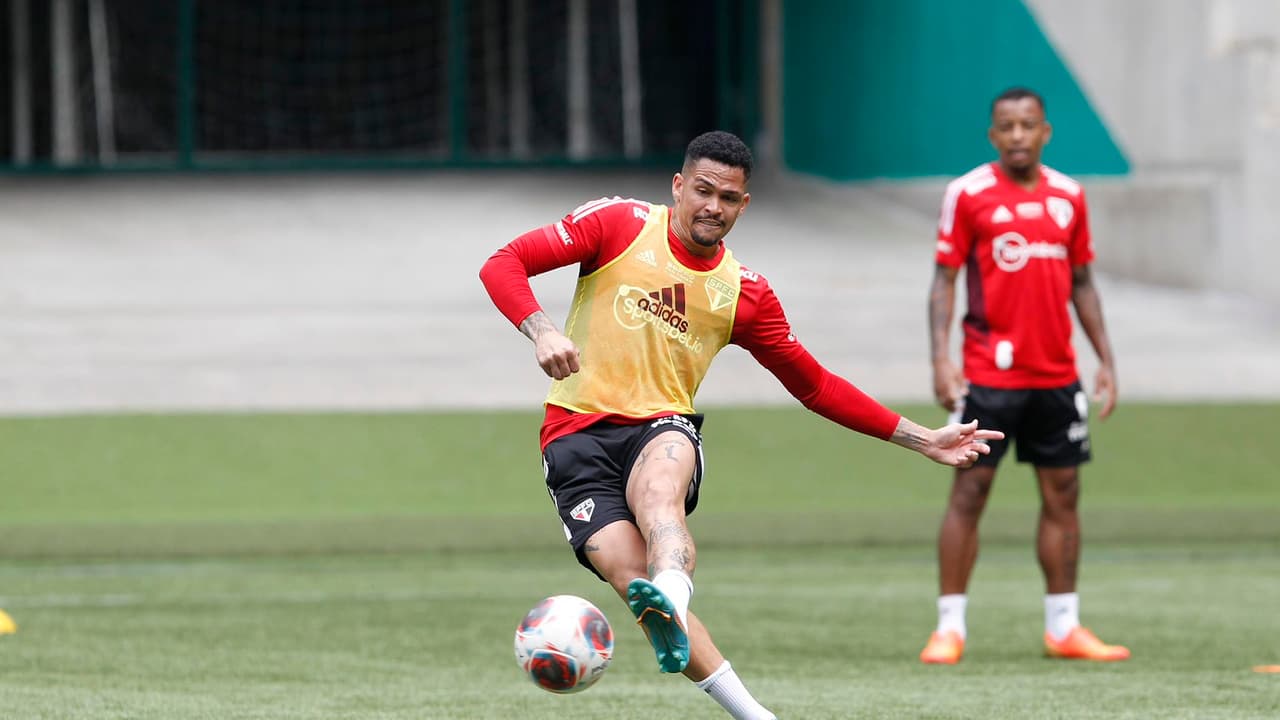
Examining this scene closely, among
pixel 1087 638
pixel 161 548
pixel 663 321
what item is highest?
pixel 663 321

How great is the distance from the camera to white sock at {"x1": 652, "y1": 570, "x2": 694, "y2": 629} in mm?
4991

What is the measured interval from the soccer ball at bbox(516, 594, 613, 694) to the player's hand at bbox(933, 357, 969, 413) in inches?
113

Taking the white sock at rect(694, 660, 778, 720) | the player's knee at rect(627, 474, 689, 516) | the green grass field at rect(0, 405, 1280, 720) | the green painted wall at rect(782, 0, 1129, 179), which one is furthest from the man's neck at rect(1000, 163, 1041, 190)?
the green painted wall at rect(782, 0, 1129, 179)

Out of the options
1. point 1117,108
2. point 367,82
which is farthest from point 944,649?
point 367,82

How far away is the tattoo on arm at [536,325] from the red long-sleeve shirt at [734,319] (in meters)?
0.23

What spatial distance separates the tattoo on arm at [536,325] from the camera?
5.18 m

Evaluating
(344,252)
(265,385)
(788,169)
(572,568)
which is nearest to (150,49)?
(344,252)

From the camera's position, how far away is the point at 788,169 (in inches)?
963

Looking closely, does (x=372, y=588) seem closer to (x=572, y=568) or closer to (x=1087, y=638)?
(x=572, y=568)

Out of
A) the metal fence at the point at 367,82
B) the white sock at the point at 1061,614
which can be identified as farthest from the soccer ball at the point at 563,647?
the metal fence at the point at 367,82

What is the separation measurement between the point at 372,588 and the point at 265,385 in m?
5.27

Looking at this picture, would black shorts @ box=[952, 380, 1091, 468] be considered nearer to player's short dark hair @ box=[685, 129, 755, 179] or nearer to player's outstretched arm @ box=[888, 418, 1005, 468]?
player's outstretched arm @ box=[888, 418, 1005, 468]

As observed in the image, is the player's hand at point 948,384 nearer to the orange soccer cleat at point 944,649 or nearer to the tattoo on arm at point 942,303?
the tattoo on arm at point 942,303

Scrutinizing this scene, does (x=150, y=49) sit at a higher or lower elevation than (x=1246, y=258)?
higher
